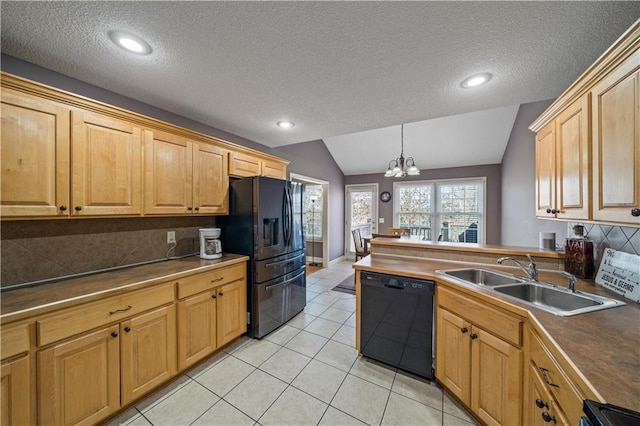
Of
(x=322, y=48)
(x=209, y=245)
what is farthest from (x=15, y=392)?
(x=322, y=48)

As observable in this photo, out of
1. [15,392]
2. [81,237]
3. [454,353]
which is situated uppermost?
[81,237]

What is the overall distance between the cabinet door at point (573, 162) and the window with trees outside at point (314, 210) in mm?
4422

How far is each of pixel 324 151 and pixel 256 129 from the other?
2.79 metres

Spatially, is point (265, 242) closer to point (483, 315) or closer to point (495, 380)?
point (483, 315)

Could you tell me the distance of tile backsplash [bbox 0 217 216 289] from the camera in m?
1.54

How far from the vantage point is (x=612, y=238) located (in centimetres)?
160

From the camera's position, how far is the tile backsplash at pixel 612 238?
4.66 feet

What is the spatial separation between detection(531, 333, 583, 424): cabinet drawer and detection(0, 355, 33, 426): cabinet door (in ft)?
7.91

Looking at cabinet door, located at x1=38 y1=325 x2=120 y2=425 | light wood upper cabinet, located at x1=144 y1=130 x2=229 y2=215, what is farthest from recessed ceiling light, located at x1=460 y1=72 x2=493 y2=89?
cabinet door, located at x1=38 y1=325 x2=120 y2=425

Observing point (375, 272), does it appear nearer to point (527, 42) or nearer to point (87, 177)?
point (527, 42)

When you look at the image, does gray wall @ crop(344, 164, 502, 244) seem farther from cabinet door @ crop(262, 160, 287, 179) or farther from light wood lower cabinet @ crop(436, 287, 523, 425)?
light wood lower cabinet @ crop(436, 287, 523, 425)

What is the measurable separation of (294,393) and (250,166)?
232 cm

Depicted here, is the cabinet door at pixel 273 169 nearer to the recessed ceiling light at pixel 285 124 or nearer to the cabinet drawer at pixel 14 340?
the recessed ceiling light at pixel 285 124

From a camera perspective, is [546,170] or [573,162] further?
[546,170]
